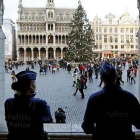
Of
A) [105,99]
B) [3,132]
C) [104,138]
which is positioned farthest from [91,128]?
[3,132]

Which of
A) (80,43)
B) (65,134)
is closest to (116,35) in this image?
(80,43)

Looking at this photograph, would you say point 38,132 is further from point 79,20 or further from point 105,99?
point 79,20

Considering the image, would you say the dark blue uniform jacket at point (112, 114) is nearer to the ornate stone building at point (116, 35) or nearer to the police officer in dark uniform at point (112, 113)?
the police officer in dark uniform at point (112, 113)

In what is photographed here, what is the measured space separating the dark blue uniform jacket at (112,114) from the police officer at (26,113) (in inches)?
20.2

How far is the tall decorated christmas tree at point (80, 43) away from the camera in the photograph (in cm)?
4038

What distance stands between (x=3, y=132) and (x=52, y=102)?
342 inches

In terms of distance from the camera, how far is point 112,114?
9.18 ft

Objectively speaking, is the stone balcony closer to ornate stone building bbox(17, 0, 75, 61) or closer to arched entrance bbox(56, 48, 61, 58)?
ornate stone building bbox(17, 0, 75, 61)

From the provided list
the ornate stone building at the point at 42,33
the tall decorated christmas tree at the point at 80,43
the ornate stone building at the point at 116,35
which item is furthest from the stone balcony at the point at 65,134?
the ornate stone building at the point at 42,33

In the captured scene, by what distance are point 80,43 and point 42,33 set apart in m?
40.0

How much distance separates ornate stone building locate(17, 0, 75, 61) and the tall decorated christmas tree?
36.8 m

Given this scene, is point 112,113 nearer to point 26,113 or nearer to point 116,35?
point 26,113

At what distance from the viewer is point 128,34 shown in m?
74.9

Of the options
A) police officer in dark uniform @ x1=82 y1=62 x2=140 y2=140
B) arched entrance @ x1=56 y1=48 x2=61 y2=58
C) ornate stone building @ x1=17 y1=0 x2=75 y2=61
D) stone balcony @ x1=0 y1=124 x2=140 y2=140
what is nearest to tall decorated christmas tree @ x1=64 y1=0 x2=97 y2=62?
stone balcony @ x1=0 y1=124 x2=140 y2=140
